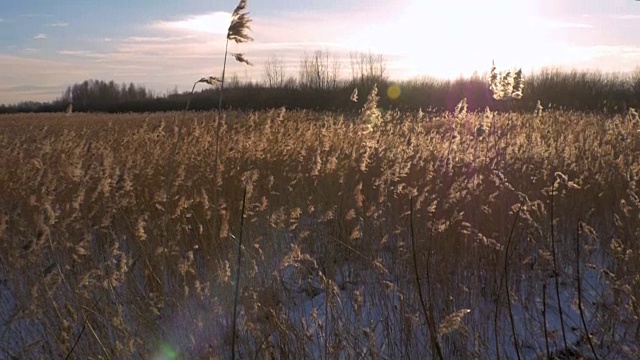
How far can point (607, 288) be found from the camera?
3.31 m

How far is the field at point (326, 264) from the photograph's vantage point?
259 cm

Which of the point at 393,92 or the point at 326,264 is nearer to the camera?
the point at 326,264

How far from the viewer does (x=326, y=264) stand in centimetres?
392

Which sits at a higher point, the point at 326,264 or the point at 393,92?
the point at 393,92

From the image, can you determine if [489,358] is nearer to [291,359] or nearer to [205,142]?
[291,359]

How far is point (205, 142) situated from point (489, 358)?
4.34 m

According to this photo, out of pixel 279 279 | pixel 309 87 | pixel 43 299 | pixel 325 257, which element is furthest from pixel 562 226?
pixel 309 87

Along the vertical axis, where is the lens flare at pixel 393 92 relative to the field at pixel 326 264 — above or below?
above

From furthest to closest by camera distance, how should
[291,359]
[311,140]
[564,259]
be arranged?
[311,140] < [564,259] < [291,359]

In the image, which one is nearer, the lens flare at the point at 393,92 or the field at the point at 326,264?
the field at the point at 326,264

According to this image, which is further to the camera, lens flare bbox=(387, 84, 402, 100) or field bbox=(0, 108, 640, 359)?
lens flare bbox=(387, 84, 402, 100)

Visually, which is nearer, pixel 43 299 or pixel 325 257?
pixel 43 299

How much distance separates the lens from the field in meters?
2.59

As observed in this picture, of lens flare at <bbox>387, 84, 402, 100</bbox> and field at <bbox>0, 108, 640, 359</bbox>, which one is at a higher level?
lens flare at <bbox>387, 84, 402, 100</bbox>
